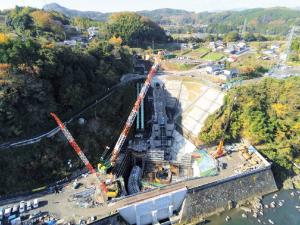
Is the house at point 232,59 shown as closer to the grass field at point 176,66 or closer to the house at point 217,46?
the house at point 217,46

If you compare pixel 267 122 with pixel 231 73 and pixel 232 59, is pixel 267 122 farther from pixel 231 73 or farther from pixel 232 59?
A: pixel 232 59

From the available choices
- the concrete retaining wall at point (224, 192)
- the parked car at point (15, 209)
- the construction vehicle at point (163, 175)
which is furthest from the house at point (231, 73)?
the parked car at point (15, 209)

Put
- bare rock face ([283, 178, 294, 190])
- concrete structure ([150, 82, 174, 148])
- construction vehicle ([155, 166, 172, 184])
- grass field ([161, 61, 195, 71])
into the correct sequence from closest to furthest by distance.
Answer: construction vehicle ([155, 166, 172, 184]) → bare rock face ([283, 178, 294, 190]) → concrete structure ([150, 82, 174, 148]) → grass field ([161, 61, 195, 71])

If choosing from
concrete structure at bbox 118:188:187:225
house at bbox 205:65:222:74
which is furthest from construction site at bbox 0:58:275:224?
house at bbox 205:65:222:74

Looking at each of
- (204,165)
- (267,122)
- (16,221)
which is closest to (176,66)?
(267,122)

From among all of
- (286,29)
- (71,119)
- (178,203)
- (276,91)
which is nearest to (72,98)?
(71,119)

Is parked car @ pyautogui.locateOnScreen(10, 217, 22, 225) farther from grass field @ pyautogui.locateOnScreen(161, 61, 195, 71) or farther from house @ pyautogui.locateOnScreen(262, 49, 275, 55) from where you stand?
house @ pyautogui.locateOnScreen(262, 49, 275, 55)
